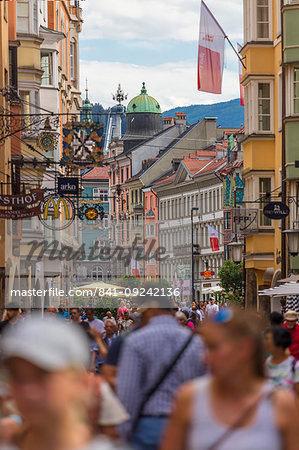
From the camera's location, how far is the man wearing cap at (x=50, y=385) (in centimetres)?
368

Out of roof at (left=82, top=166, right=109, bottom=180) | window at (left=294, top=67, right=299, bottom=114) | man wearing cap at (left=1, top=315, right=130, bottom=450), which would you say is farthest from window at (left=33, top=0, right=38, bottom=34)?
roof at (left=82, top=166, right=109, bottom=180)

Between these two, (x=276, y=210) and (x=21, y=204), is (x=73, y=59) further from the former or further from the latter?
(x=21, y=204)

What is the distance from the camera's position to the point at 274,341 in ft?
30.9

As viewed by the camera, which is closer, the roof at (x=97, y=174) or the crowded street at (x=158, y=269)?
the crowded street at (x=158, y=269)

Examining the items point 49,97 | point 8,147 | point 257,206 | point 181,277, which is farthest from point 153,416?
point 181,277

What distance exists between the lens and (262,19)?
4059 cm

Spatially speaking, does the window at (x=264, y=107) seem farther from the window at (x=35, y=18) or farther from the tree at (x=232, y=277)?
the tree at (x=232, y=277)

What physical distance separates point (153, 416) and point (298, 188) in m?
29.7

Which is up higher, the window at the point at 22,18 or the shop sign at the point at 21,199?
the window at the point at 22,18

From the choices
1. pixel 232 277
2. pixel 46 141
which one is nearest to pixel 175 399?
pixel 46 141

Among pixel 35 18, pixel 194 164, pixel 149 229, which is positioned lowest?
pixel 149 229

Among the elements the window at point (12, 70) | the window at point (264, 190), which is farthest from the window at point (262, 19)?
the window at point (12, 70)

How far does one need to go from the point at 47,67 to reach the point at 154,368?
57.1 m

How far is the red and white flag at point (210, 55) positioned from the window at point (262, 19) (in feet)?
4.73
